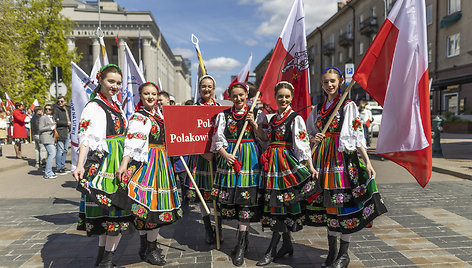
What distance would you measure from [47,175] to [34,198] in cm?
255

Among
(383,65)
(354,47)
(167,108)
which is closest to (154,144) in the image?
(167,108)

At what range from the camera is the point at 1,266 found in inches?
143

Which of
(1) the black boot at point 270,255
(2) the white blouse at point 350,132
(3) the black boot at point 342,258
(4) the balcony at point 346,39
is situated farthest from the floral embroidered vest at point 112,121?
(4) the balcony at point 346,39

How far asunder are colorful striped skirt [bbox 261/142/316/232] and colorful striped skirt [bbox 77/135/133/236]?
4.82 ft

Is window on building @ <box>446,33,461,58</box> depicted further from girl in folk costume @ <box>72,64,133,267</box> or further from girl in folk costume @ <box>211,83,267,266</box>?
girl in folk costume @ <box>72,64,133,267</box>

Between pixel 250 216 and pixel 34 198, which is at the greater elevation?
pixel 250 216

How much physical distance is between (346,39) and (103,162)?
4011cm

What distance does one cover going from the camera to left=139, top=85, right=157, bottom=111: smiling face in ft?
11.5

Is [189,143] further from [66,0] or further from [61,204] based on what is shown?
[66,0]

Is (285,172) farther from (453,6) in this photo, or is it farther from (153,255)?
(453,6)

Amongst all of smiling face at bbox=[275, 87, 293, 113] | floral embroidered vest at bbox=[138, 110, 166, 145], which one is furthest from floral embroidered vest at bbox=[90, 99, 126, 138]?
smiling face at bbox=[275, 87, 293, 113]

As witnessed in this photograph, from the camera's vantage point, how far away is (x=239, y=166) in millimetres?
3527

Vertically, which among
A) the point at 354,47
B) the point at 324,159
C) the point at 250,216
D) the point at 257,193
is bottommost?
the point at 250,216

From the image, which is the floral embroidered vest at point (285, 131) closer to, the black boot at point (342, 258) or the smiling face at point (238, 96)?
the smiling face at point (238, 96)
